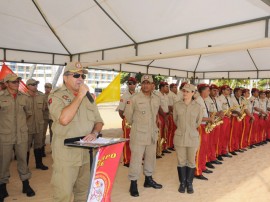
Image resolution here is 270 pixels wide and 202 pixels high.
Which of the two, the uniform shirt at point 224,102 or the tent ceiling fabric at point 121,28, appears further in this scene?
the uniform shirt at point 224,102

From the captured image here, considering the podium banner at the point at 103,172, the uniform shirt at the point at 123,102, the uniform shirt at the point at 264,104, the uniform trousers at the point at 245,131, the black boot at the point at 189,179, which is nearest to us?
the podium banner at the point at 103,172

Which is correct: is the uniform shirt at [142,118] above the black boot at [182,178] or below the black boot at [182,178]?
above

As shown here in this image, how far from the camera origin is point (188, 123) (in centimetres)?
413

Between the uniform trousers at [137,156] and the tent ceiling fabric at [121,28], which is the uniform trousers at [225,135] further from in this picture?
the uniform trousers at [137,156]

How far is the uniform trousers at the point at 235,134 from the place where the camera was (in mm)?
6883

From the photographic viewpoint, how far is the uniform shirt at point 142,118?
398 cm

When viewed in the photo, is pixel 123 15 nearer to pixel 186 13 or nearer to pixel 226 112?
pixel 186 13

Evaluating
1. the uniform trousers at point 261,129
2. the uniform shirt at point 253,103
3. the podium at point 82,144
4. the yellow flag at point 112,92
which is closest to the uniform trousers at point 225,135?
the uniform shirt at point 253,103

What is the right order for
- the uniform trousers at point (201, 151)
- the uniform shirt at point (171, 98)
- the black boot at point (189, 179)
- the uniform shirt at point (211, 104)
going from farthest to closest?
the uniform shirt at point (171, 98) < the uniform shirt at point (211, 104) < the uniform trousers at point (201, 151) < the black boot at point (189, 179)

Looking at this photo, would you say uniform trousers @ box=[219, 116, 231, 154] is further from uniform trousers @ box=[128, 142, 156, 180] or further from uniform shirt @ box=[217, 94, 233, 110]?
uniform trousers @ box=[128, 142, 156, 180]

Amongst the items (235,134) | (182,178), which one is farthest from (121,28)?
(235,134)

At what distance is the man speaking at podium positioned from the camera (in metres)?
2.32

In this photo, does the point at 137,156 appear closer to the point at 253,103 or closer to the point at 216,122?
the point at 216,122

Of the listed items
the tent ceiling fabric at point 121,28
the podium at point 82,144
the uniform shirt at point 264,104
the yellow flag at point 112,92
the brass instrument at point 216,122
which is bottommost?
the brass instrument at point 216,122
